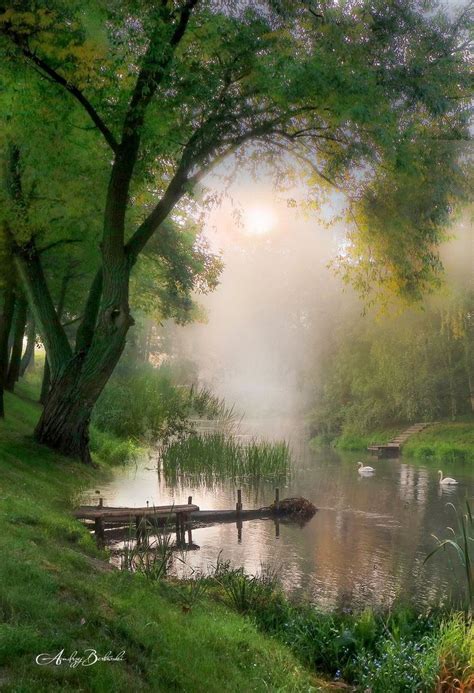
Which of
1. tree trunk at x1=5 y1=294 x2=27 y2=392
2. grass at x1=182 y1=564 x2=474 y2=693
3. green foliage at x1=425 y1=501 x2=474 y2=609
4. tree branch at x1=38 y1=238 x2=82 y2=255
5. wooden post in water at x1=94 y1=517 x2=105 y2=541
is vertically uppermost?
tree branch at x1=38 y1=238 x2=82 y2=255

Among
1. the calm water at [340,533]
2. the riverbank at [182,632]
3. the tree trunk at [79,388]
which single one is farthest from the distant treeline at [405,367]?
the riverbank at [182,632]

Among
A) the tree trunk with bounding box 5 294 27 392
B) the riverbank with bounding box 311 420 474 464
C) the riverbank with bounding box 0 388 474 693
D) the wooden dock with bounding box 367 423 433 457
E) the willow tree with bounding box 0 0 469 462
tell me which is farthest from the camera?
the wooden dock with bounding box 367 423 433 457

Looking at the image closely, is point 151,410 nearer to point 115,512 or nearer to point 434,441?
point 115,512

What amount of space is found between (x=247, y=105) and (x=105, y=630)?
A: 11583 mm

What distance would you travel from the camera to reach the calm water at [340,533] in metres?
11.2

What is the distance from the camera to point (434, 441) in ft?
116

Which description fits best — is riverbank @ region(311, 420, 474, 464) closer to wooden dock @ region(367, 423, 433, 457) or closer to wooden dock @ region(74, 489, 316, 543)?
wooden dock @ region(367, 423, 433, 457)

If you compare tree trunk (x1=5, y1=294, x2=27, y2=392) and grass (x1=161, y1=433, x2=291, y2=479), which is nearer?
grass (x1=161, y1=433, x2=291, y2=479)

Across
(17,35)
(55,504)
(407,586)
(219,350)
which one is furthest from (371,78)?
(219,350)

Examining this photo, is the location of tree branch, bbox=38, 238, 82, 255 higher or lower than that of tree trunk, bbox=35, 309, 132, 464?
higher

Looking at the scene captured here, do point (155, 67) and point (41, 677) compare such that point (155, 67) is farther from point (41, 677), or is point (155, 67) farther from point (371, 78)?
point (41, 677)

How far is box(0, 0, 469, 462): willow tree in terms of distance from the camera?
12.3 m

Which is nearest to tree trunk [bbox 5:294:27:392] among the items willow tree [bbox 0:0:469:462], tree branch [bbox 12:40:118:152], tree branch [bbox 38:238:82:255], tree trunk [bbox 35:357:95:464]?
tree branch [bbox 38:238:82:255]

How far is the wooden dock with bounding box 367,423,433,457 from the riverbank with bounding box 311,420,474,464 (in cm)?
39
